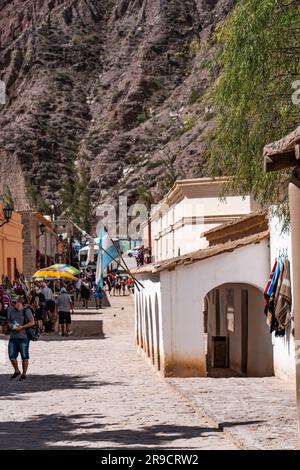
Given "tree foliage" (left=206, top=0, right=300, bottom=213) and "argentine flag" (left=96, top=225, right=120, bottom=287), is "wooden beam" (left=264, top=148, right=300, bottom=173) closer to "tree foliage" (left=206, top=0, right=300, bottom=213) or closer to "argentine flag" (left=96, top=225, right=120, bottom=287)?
"tree foliage" (left=206, top=0, right=300, bottom=213)

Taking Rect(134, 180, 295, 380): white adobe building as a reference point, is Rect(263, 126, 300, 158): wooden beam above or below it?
above

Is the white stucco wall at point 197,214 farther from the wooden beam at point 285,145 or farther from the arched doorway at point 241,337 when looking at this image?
the wooden beam at point 285,145

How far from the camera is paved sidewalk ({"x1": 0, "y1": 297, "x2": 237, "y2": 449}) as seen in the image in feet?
32.6

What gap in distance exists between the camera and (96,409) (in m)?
12.7

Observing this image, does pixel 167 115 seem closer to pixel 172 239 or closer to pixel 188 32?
pixel 188 32

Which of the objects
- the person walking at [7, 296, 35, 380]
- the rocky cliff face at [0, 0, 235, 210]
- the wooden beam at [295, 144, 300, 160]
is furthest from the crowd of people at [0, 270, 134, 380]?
the rocky cliff face at [0, 0, 235, 210]

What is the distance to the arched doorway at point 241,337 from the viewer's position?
58.4 ft

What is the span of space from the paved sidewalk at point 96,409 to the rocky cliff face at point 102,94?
99.0 meters

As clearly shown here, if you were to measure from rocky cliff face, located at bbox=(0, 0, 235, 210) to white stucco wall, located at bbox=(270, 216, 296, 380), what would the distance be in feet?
332

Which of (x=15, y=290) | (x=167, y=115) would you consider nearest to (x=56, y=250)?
(x=15, y=290)

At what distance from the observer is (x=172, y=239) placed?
129 ft

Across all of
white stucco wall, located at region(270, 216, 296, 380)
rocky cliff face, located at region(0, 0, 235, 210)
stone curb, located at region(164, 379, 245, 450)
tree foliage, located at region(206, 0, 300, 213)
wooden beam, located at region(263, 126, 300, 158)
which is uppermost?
rocky cliff face, located at region(0, 0, 235, 210)

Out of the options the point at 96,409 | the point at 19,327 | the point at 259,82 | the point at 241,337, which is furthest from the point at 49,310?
the point at 259,82

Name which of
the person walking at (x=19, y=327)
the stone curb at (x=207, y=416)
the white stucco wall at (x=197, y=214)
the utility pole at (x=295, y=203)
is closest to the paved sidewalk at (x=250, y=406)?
the stone curb at (x=207, y=416)
